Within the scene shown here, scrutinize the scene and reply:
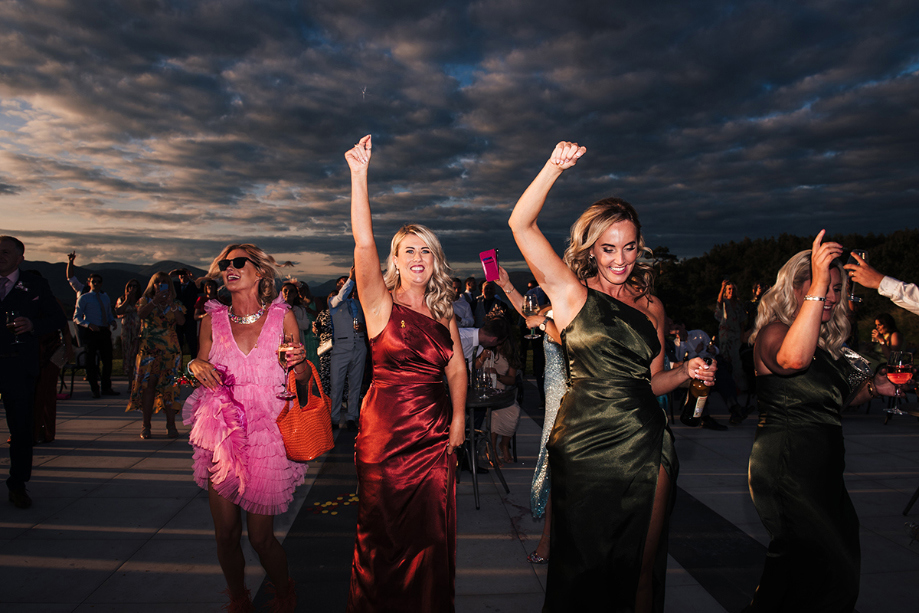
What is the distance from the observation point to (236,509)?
2664 millimetres

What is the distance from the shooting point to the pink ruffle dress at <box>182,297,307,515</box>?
2.64 meters

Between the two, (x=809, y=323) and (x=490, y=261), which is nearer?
(x=809, y=323)

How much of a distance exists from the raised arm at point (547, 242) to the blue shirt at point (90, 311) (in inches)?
366

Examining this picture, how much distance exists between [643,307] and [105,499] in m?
5.07

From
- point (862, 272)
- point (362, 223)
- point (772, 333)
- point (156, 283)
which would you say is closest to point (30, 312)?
point (156, 283)

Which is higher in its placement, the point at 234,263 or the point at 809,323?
the point at 234,263

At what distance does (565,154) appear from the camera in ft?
7.00

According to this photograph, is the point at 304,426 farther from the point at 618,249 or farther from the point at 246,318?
the point at 618,249

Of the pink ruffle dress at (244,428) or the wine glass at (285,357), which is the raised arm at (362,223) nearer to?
the wine glass at (285,357)

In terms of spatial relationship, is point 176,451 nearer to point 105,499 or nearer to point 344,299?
point 105,499

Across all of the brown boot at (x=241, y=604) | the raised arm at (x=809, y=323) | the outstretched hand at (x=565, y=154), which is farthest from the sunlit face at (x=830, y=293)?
the brown boot at (x=241, y=604)

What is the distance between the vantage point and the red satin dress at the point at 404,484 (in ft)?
8.27

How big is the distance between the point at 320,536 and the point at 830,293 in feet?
12.4

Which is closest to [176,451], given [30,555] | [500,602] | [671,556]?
[30,555]
